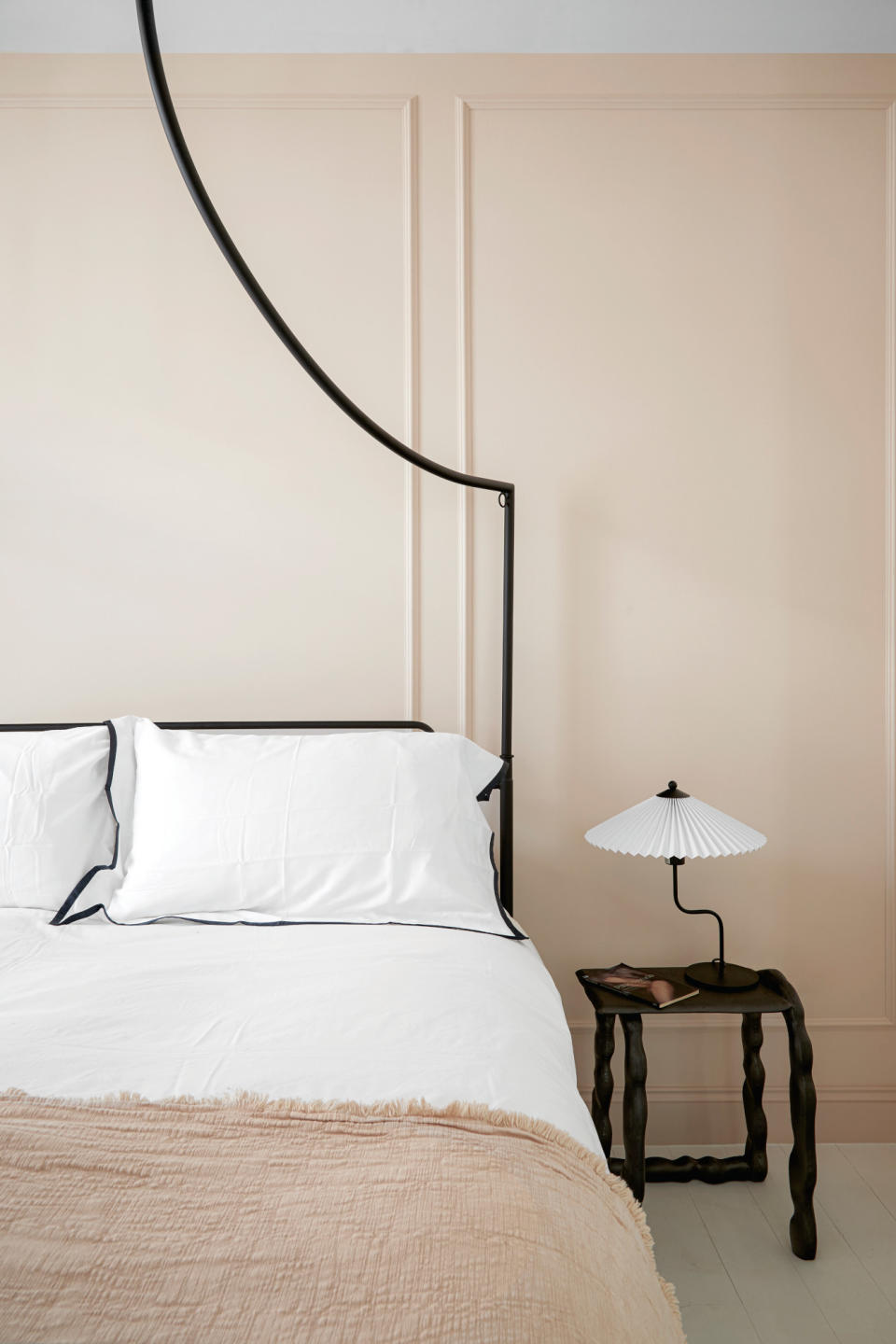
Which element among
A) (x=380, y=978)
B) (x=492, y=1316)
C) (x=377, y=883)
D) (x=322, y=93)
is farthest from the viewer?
(x=322, y=93)

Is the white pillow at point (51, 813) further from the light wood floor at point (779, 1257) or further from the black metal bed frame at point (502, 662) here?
the light wood floor at point (779, 1257)

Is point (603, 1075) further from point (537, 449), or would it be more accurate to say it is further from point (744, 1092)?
point (537, 449)

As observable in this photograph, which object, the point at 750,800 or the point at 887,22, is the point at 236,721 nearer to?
the point at 750,800

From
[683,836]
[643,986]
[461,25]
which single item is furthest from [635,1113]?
[461,25]

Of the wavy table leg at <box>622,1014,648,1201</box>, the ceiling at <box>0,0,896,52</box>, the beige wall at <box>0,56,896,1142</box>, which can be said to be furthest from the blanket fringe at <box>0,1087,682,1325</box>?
the ceiling at <box>0,0,896,52</box>

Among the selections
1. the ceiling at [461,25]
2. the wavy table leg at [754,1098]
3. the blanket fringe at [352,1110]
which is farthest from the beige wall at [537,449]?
the blanket fringe at [352,1110]

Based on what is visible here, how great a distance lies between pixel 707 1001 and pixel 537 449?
4.43 ft

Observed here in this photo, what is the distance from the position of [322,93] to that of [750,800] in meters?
2.08

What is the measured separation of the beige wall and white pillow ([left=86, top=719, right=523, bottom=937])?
1.36 ft

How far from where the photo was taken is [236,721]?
2.15 m

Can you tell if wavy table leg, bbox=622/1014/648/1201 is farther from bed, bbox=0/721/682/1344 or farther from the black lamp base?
bed, bbox=0/721/682/1344

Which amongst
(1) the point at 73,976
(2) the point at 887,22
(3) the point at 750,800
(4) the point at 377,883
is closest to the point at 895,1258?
(3) the point at 750,800

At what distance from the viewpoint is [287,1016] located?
115cm

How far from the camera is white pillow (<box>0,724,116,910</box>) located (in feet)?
5.54
